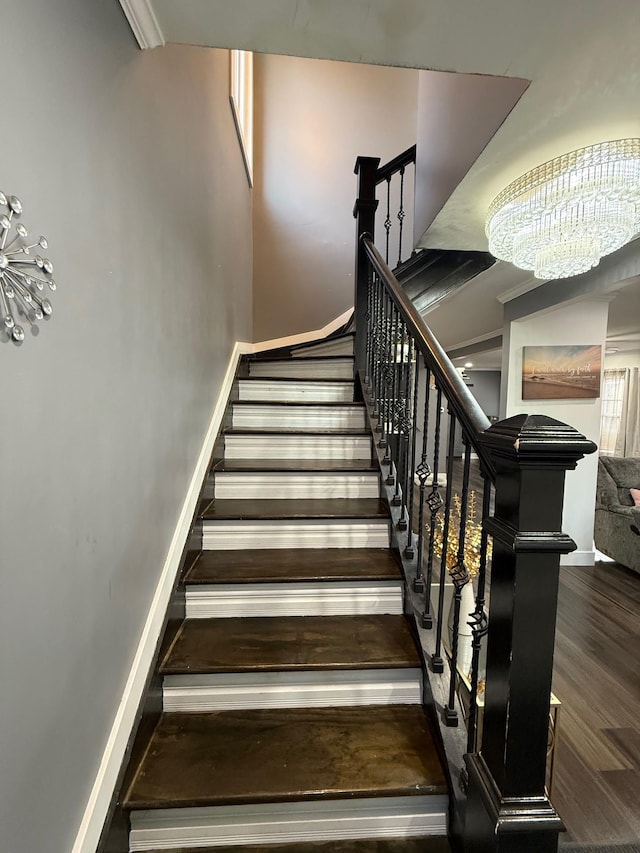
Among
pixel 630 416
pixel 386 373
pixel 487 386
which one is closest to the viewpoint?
pixel 386 373

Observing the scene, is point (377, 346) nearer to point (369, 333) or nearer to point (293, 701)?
point (369, 333)

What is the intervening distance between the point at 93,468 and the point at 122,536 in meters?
0.26

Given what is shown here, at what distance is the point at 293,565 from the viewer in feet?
5.48

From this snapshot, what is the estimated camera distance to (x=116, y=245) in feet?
3.57

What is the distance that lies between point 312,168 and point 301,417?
2.89 m

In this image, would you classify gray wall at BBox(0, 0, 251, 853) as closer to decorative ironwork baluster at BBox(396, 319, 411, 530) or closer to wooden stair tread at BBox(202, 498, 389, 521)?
wooden stair tread at BBox(202, 498, 389, 521)

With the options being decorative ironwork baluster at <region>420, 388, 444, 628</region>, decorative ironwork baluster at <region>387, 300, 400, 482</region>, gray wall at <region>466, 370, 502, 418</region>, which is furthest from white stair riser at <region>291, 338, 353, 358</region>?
gray wall at <region>466, 370, 502, 418</region>

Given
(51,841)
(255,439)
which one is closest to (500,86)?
(255,439)

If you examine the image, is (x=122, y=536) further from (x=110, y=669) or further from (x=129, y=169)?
(x=129, y=169)

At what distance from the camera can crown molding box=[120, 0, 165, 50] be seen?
3.60 feet

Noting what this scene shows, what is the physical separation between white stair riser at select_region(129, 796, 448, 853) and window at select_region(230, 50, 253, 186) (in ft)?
11.3

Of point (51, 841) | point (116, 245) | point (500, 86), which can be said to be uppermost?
point (500, 86)

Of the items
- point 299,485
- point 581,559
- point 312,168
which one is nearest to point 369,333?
point 299,485

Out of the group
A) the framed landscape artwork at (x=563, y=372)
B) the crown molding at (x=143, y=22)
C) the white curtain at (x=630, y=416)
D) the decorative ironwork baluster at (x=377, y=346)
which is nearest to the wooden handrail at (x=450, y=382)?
the decorative ironwork baluster at (x=377, y=346)
